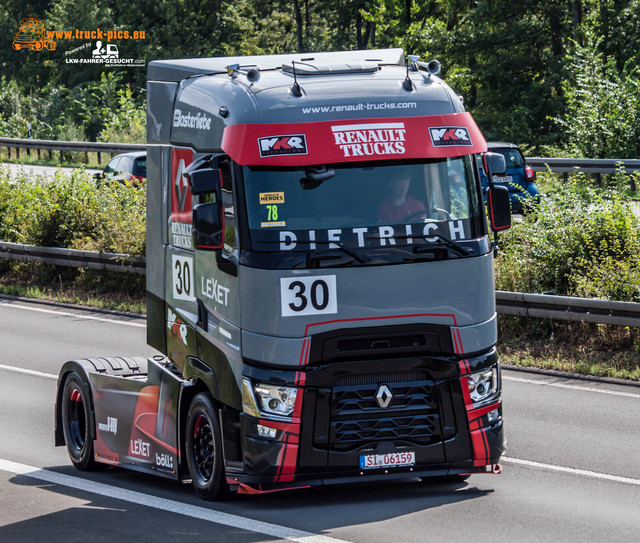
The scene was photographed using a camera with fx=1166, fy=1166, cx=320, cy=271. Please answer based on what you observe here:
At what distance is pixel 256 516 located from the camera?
27.5ft

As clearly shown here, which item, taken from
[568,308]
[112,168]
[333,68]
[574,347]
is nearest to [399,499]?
[333,68]

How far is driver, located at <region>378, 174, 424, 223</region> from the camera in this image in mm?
8344

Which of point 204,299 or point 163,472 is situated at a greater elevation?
point 204,299

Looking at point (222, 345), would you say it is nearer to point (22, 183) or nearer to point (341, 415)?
point (341, 415)

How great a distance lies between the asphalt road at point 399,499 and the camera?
789 cm

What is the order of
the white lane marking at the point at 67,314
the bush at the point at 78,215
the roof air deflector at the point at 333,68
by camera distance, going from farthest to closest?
1. the bush at the point at 78,215
2. the white lane marking at the point at 67,314
3. the roof air deflector at the point at 333,68

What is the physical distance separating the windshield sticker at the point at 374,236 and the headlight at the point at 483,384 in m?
1.00

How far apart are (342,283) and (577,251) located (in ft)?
27.8

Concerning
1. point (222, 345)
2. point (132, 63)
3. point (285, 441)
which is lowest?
point (285, 441)

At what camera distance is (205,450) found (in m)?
8.98

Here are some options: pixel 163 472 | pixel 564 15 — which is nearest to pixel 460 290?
pixel 163 472

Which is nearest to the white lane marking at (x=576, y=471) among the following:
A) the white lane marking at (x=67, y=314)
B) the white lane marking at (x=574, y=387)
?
the white lane marking at (x=574, y=387)

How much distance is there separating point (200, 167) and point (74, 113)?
4522 centimetres

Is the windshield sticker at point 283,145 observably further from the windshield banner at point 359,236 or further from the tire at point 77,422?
the tire at point 77,422
